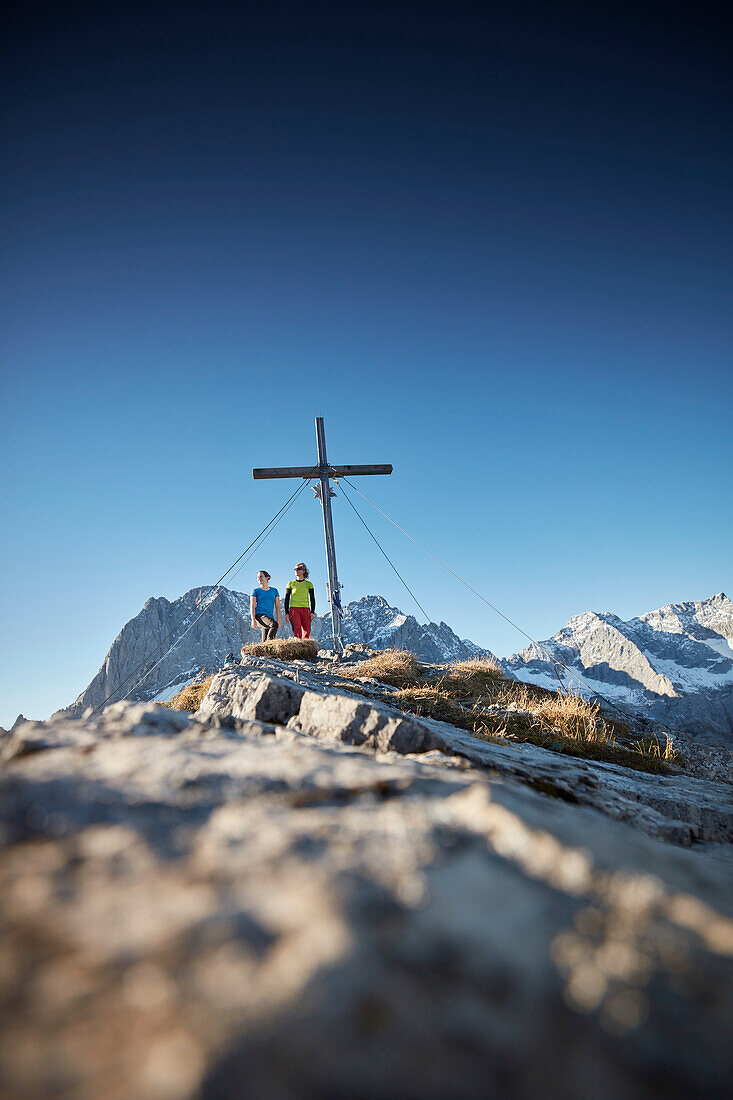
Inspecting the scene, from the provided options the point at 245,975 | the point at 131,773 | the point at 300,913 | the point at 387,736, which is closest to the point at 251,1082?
the point at 245,975

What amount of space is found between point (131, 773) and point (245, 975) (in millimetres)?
742

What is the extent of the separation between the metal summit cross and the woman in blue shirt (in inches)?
81.5

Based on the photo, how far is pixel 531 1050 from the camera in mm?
644

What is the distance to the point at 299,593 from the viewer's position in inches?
456

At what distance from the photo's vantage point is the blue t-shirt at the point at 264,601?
1042 centimetres

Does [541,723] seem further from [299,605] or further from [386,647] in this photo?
[386,647]

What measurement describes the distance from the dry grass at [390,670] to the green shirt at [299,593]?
4.07 metres

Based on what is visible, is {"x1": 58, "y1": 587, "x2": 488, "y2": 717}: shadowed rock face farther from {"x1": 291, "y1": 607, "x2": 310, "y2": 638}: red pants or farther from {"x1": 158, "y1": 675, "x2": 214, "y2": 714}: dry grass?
{"x1": 158, "y1": 675, "x2": 214, "y2": 714}: dry grass

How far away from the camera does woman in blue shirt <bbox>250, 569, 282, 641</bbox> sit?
1038 centimetres

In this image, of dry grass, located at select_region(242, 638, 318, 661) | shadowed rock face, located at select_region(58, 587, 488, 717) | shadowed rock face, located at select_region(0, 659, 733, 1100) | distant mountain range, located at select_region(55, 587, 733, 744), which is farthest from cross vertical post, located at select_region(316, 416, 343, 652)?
shadowed rock face, located at select_region(58, 587, 488, 717)

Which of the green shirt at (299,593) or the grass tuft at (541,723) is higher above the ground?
the green shirt at (299,593)

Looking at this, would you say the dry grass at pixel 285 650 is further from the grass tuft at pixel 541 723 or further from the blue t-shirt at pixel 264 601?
the grass tuft at pixel 541 723

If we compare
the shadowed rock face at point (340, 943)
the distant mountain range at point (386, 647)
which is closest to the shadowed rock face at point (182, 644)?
the distant mountain range at point (386, 647)

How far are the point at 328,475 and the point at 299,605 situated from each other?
414 centimetres
